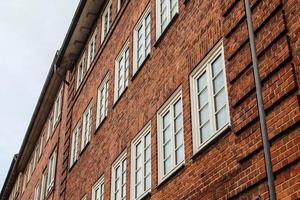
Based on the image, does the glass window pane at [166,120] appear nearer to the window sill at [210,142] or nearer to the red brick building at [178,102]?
the red brick building at [178,102]

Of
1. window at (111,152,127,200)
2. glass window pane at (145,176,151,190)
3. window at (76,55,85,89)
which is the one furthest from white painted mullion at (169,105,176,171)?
window at (76,55,85,89)

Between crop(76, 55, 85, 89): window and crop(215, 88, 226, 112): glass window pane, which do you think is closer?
crop(215, 88, 226, 112): glass window pane

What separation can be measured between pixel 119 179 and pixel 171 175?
12.3 ft

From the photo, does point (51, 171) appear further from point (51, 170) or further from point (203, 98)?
point (203, 98)

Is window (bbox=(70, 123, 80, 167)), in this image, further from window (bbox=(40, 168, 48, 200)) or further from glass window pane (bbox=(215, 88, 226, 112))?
glass window pane (bbox=(215, 88, 226, 112))

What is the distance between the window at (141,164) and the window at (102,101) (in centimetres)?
387

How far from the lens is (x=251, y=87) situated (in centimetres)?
781

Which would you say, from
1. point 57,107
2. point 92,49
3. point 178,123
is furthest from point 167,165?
point 57,107

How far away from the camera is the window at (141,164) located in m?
11.9

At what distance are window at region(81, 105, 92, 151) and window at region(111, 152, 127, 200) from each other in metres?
3.90

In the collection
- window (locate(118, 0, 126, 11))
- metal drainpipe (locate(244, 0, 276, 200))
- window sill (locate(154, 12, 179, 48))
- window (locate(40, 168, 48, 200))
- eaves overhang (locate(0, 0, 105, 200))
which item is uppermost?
eaves overhang (locate(0, 0, 105, 200))

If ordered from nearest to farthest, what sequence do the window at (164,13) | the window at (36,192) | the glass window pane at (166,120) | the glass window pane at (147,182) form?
1. the glass window pane at (166,120)
2. the glass window pane at (147,182)
3. the window at (164,13)
4. the window at (36,192)

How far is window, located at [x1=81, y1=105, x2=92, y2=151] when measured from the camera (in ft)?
60.2

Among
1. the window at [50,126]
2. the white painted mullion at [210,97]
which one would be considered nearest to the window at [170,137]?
the white painted mullion at [210,97]
